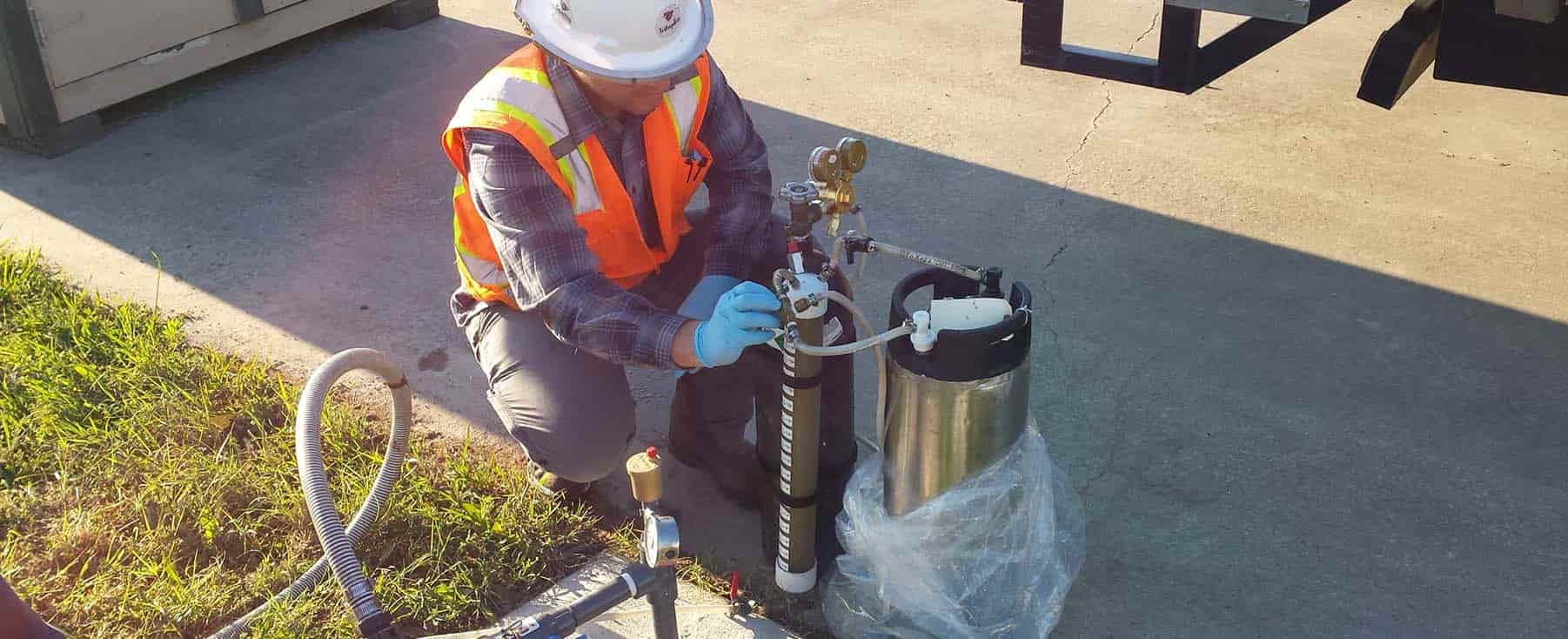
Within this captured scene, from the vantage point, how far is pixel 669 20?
2.21 m

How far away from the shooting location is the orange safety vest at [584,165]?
7.52ft

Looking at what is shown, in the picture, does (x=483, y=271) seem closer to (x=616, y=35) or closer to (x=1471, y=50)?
(x=616, y=35)

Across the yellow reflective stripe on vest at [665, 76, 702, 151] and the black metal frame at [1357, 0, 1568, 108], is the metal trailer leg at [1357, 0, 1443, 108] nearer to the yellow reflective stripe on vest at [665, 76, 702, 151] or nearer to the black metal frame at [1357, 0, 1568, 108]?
the black metal frame at [1357, 0, 1568, 108]

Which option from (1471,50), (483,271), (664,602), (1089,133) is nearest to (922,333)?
(664,602)

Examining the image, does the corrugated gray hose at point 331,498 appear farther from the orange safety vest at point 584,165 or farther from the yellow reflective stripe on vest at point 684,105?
→ the yellow reflective stripe on vest at point 684,105

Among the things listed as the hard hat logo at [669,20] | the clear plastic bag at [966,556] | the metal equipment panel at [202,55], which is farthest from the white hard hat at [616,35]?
the metal equipment panel at [202,55]

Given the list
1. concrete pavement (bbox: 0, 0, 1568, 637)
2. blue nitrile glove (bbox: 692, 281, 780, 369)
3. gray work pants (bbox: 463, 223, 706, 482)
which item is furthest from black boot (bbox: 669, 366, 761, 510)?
blue nitrile glove (bbox: 692, 281, 780, 369)

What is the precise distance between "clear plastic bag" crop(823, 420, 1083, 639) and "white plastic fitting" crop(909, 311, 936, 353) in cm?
28

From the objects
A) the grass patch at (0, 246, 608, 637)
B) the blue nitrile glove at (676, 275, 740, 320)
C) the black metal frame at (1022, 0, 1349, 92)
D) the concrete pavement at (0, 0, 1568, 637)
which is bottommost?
the concrete pavement at (0, 0, 1568, 637)

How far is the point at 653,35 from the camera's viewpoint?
86.6 inches

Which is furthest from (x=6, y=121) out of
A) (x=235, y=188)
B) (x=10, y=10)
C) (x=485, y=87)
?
(x=485, y=87)

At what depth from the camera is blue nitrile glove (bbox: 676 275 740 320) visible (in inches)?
97.9

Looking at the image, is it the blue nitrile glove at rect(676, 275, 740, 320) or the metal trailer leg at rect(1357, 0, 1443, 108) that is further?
the metal trailer leg at rect(1357, 0, 1443, 108)

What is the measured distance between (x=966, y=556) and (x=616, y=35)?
1067 mm
